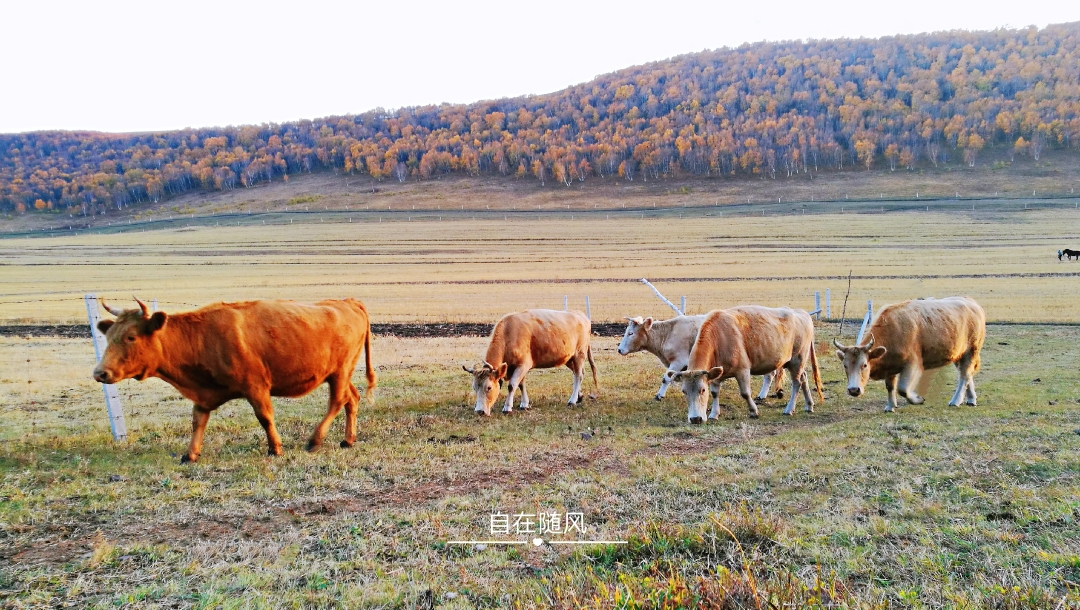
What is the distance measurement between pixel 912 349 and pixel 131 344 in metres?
13.5

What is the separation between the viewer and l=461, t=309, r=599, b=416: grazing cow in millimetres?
12469

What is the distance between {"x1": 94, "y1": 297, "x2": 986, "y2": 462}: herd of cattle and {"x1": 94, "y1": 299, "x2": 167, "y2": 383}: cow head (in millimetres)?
15

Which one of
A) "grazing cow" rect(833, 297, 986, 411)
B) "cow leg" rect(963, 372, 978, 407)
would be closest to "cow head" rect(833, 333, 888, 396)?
"grazing cow" rect(833, 297, 986, 411)

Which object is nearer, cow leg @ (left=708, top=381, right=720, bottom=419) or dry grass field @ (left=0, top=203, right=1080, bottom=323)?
cow leg @ (left=708, top=381, right=720, bottom=419)

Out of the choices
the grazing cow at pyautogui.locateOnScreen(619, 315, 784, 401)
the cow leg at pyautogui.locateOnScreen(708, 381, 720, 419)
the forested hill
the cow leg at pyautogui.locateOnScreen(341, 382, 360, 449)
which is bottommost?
the cow leg at pyautogui.locateOnScreen(708, 381, 720, 419)

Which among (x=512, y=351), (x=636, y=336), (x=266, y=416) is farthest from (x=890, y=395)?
(x=266, y=416)

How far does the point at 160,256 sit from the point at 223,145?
110 meters

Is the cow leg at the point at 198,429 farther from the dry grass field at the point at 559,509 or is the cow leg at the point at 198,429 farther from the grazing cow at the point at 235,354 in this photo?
the dry grass field at the point at 559,509

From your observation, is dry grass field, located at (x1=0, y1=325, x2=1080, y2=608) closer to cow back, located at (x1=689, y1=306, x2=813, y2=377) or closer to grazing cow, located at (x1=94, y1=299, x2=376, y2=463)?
grazing cow, located at (x1=94, y1=299, x2=376, y2=463)

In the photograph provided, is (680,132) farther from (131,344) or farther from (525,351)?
(131,344)

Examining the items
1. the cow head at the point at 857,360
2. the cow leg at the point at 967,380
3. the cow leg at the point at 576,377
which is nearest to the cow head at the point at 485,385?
the cow leg at the point at 576,377

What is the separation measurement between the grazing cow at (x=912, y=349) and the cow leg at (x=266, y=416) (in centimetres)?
1012

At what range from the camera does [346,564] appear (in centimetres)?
532

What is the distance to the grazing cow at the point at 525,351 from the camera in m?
12.5
